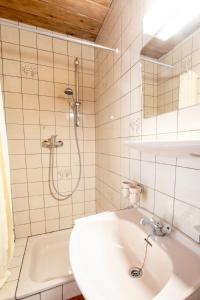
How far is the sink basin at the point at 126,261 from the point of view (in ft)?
1.55

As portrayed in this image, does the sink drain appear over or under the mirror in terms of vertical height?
under

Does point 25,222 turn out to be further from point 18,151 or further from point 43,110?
point 43,110

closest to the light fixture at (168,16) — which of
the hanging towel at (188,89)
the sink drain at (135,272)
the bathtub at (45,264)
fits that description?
the hanging towel at (188,89)

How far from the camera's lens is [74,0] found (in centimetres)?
121

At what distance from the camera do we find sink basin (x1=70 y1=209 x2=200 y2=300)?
47 cm

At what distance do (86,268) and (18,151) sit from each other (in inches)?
54.3

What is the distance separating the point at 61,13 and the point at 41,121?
1.03 m

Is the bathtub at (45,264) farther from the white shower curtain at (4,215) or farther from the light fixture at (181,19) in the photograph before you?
the light fixture at (181,19)

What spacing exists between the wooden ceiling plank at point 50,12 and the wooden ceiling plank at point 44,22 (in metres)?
0.05

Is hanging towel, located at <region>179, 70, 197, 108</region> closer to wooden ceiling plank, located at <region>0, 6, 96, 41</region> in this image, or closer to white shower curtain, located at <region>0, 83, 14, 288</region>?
white shower curtain, located at <region>0, 83, 14, 288</region>

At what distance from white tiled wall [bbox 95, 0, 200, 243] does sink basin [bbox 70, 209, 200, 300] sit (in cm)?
14

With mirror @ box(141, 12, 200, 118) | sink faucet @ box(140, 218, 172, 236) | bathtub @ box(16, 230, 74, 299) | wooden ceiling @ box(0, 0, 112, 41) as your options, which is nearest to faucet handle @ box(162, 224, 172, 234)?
sink faucet @ box(140, 218, 172, 236)

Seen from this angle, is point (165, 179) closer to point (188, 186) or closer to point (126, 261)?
point (188, 186)

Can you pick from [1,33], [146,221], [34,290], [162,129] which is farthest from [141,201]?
[1,33]
